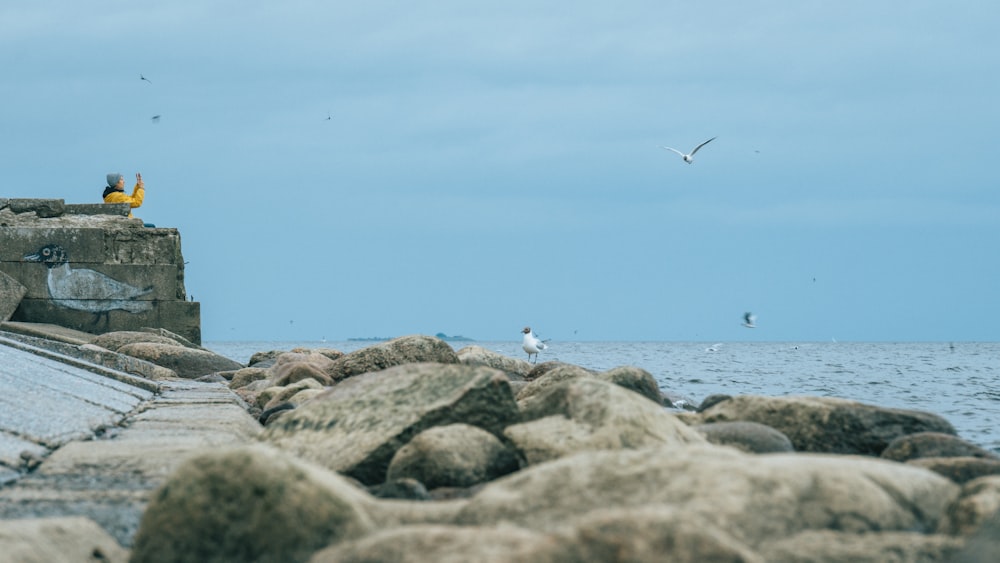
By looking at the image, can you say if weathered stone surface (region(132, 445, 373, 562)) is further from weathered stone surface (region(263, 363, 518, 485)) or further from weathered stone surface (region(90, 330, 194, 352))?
weathered stone surface (region(90, 330, 194, 352))

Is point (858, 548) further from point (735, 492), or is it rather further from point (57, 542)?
point (57, 542)

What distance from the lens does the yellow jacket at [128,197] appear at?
17.2 meters

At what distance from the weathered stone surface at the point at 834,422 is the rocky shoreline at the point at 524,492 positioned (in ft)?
1.50

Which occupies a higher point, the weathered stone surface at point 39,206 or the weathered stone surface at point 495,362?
the weathered stone surface at point 39,206

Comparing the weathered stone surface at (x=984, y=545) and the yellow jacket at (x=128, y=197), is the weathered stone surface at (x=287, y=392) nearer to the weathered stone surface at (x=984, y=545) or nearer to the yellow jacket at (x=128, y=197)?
the weathered stone surface at (x=984, y=545)

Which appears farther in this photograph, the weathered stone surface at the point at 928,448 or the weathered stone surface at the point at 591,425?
the weathered stone surface at the point at 928,448

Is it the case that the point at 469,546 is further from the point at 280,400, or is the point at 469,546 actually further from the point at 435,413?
the point at 280,400

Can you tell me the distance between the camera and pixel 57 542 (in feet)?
9.45

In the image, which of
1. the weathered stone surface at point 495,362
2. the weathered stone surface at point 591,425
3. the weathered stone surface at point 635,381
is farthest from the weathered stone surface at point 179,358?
the weathered stone surface at point 591,425

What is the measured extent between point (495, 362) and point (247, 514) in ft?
34.9

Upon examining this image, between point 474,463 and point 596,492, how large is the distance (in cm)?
141

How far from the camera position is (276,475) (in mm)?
2918

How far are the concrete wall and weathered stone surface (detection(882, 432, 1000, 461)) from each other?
41.6 ft

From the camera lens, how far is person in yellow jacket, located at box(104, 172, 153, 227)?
17.2 metres
